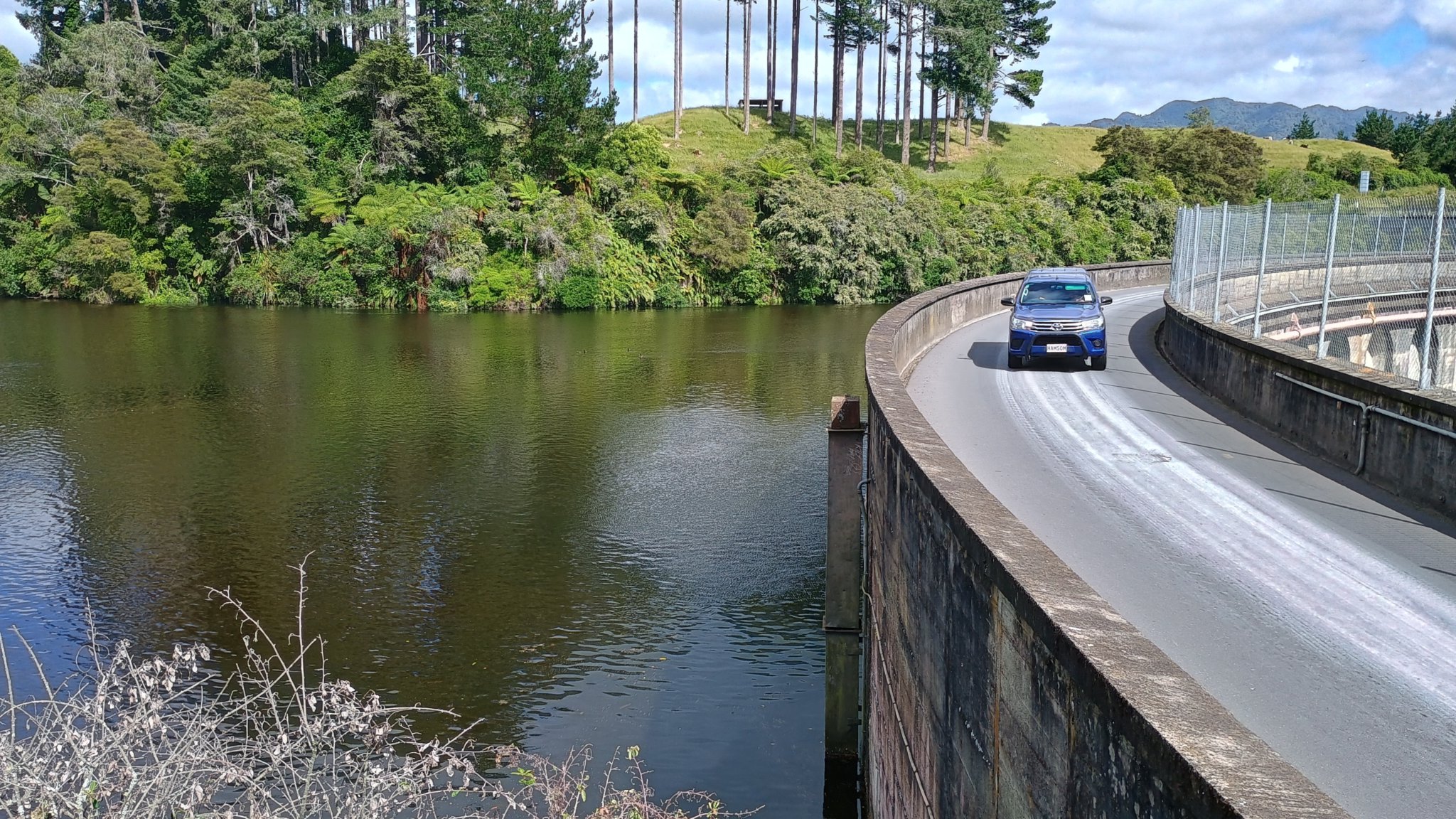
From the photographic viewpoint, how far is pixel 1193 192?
68.9 metres

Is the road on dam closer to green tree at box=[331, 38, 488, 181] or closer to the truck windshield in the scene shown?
the truck windshield

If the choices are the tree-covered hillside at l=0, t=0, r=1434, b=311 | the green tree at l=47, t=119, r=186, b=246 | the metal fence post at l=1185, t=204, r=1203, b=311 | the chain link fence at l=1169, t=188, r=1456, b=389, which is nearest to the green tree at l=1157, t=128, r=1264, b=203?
the tree-covered hillside at l=0, t=0, r=1434, b=311

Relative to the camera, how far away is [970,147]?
268 feet

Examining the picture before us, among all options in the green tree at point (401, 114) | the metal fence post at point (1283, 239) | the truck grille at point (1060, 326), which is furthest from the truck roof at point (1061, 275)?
the green tree at point (401, 114)

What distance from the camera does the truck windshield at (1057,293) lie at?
20.7 m

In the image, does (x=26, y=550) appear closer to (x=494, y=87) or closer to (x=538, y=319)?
(x=538, y=319)

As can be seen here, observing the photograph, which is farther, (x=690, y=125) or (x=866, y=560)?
(x=690, y=125)

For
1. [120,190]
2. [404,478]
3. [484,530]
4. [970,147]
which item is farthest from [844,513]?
[970,147]

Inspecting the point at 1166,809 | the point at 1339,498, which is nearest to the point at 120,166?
the point at 1339,498

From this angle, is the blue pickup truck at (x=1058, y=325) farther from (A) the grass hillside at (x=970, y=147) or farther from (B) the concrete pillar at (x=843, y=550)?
(A) the grass hillside at (x=970, y=147)

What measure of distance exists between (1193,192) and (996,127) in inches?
902

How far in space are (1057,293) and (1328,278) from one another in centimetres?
629

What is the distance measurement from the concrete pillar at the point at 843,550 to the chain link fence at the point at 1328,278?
6.65 m

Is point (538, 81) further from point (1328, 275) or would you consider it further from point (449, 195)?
point (1328, 275)
